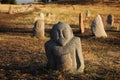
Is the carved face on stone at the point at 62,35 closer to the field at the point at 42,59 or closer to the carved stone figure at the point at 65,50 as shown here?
the carved stone figure at the point at 65,50

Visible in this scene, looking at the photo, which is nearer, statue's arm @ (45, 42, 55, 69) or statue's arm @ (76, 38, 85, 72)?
statue's arm @ (76, 38, 85, 72)

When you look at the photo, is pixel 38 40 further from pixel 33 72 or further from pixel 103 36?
pixel 33 72

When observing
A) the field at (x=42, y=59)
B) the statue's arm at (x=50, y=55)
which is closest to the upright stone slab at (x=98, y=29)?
the field at (x=42, y=59)

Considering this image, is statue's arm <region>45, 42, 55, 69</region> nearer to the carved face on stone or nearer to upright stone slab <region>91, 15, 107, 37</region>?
the carved face on stone

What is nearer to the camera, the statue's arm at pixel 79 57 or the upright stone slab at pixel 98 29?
the statue's arm at pixel 79 57

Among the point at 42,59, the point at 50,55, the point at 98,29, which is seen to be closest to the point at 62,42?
the point at 50,55

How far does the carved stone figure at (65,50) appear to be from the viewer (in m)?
11.4

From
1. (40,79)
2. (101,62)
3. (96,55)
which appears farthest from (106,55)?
(40,79)

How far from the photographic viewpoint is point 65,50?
37.4ft

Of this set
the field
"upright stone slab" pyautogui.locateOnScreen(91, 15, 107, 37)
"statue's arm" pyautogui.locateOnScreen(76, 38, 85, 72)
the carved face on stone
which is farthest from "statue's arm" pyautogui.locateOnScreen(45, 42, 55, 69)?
"upright stone slab" pyautogui.locateOnScreen(91, 15, 107, 37)

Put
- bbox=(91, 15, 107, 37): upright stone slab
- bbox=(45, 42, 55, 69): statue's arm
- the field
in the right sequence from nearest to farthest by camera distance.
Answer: the field
bbox=(45, 42, 55, 69): statue's arm
bbox=(91, 15, 107, 37): upright stone slab

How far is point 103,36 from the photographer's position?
70.7 feet

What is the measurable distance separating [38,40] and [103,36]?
3801 mm

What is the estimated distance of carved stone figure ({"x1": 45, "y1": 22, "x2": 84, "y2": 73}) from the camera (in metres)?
11.4
